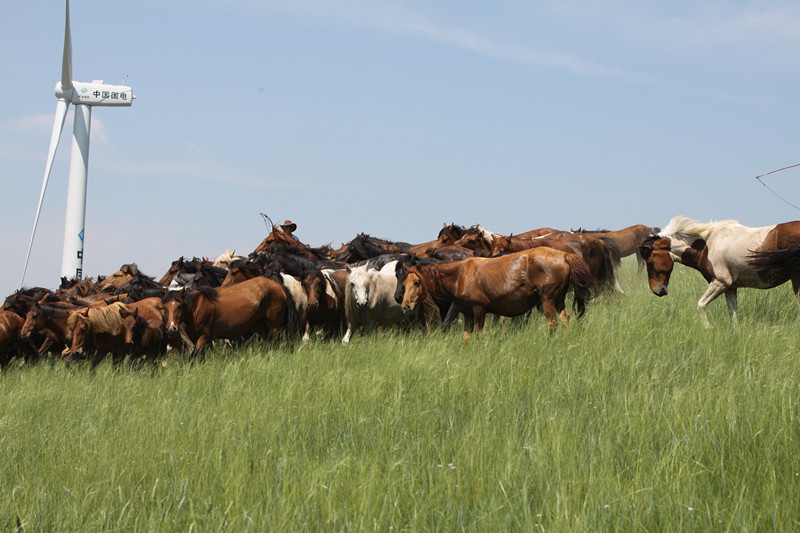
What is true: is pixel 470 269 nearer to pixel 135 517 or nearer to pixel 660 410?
pixel 660 410

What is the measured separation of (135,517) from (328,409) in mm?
2612

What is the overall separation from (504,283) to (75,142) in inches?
961

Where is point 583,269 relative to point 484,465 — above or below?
above

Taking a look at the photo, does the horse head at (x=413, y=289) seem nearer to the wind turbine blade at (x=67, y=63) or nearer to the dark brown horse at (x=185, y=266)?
the dark brown horse at (x=185, y=266)

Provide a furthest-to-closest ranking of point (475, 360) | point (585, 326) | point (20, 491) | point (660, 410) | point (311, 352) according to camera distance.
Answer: point (311, 352) < point (585, 326) < point (475, 360) < point (660, 410) < point (20, 491)

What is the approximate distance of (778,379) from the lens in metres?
6.91

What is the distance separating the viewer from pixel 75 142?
28.9m

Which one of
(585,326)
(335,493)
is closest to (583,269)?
(585,326)

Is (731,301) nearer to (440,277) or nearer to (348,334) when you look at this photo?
(440,277)

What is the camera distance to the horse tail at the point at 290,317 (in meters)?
12.9

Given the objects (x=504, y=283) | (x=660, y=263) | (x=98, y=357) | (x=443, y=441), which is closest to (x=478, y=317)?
(x=504, y=283)

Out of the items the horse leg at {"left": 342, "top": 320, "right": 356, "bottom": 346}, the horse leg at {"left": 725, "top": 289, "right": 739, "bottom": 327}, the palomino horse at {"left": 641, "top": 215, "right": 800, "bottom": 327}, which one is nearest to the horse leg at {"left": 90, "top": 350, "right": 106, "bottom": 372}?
the horse leg at {"left": 342, "top": 320, "right": 356, "bottom": 346}

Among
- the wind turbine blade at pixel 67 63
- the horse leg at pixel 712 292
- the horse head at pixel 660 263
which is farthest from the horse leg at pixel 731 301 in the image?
the wind turbine blade at pixel 67 63

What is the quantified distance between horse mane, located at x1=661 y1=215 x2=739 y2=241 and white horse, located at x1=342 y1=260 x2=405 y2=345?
5015 mm
